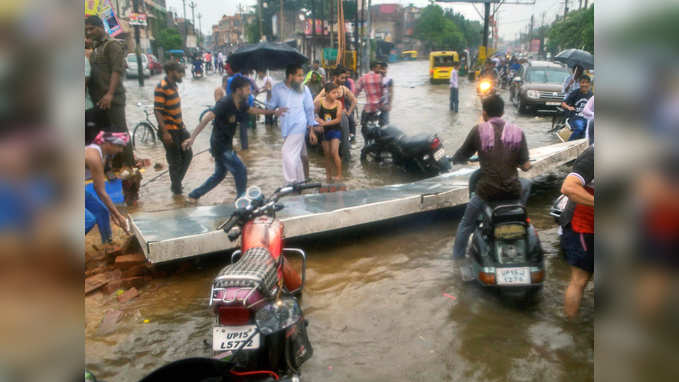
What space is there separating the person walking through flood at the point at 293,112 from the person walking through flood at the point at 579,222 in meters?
4.03

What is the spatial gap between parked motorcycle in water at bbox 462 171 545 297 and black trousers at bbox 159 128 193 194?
14.9 feet

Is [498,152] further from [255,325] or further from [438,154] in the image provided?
[438,154]

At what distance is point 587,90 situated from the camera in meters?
8.95

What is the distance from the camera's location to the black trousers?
21.8ft

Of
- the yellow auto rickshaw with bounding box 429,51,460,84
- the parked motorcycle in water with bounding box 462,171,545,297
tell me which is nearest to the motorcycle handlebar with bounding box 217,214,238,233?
the parked motorcycle in water with bounding box 462,171,545,297

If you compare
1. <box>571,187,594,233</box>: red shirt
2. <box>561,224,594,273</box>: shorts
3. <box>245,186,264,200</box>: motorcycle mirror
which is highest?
<box>245,186,264,200</box>: motorcycle mirror

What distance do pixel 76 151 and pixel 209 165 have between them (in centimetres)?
885

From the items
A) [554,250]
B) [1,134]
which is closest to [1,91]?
[1,134]

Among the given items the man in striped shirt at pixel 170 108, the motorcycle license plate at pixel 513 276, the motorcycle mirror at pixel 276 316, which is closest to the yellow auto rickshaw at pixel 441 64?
the man in striped shirt at pixel 170 108

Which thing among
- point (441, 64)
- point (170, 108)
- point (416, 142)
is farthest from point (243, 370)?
point (441, 64)

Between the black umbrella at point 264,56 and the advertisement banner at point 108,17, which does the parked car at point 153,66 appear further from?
the advertisement banner at point 108,17

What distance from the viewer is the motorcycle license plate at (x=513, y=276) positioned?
3715 mm

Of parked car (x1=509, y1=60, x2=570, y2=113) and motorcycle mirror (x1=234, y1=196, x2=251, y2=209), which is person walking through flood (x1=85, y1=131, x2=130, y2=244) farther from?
parked car (x1=509, y1=60, x2=570, y2=113)

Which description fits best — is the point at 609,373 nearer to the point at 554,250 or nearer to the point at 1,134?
the point at 1,134
